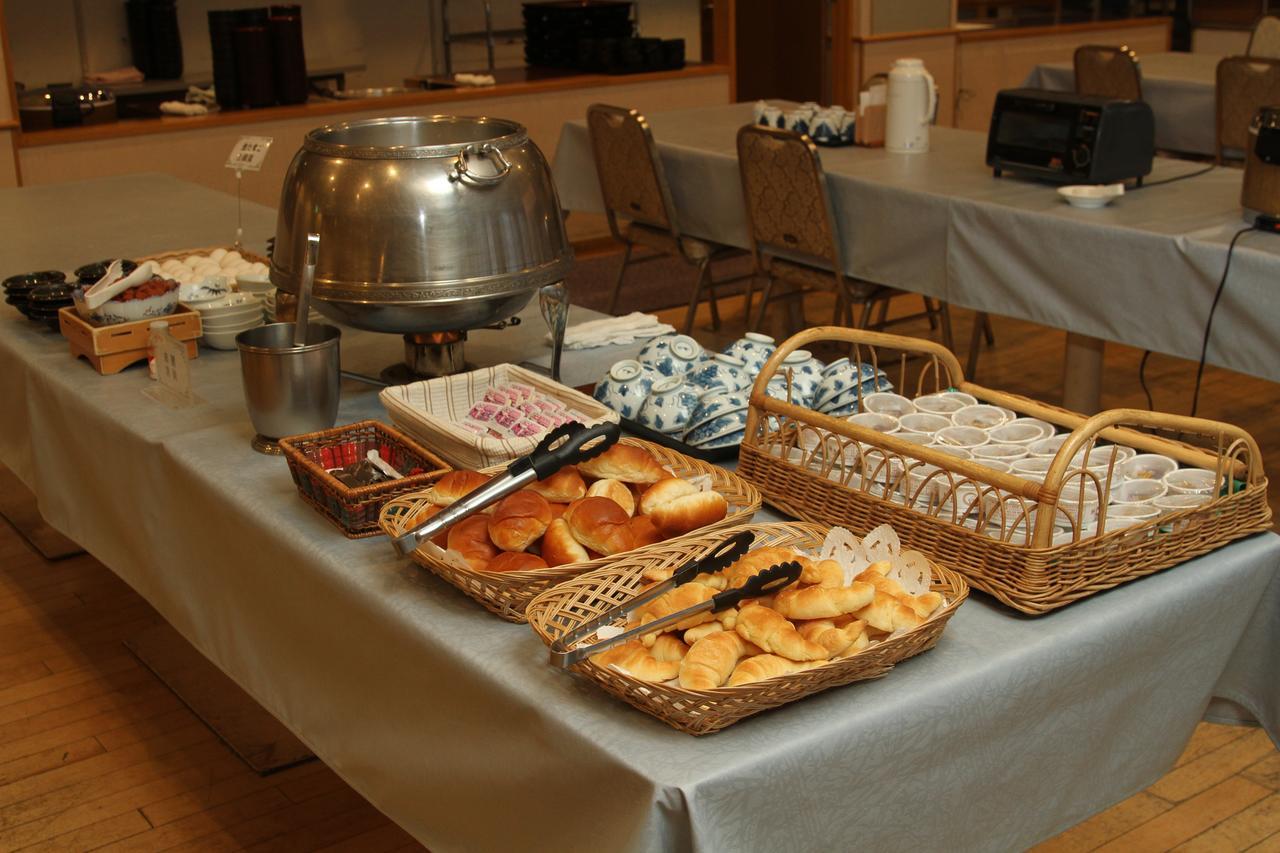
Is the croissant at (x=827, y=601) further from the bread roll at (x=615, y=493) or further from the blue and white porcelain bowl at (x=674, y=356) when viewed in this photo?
the blue and white porcelain bowl at (x=674, y=356)

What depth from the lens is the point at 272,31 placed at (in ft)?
15.4

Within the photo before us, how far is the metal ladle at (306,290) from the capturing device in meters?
1.50

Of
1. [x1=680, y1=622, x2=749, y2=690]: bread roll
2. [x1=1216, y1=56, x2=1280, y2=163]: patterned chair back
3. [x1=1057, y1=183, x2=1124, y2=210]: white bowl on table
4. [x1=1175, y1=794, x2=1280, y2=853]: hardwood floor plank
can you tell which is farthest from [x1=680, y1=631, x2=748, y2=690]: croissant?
[x1=1216, y1=56, x2=1280, y2=163]: patterned chair back

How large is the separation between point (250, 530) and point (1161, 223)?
1.84 metres

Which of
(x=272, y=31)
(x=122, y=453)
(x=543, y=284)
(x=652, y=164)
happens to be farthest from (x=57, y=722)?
(x=272, y=31)

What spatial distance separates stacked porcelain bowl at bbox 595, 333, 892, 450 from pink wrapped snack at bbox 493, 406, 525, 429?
13 cm

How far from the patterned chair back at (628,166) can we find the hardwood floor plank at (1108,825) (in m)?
2.10

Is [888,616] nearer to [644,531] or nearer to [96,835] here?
[644,531]

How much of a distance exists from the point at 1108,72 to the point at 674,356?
352 cm

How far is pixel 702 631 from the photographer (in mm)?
1006

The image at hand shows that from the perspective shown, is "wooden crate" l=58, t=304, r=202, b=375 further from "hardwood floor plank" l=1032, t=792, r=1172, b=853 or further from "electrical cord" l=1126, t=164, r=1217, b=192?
"electrical cord" l=1126, t=164, r=1217, b=192

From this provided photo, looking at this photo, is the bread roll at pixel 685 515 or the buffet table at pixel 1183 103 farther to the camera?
the buffet table at pixel 1183 103

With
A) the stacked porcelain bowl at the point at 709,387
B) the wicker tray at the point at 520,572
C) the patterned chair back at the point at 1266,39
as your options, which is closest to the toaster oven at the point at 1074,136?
the stacked porcelain bowl at the point at 709,387

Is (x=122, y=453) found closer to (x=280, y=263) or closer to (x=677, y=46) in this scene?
(x=280, y=263)
